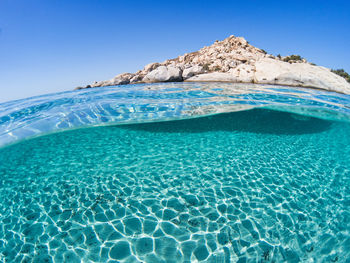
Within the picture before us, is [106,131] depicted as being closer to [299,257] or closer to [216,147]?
[216,147]

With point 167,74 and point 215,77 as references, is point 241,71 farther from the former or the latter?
point 167,74

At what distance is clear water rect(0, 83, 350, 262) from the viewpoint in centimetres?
341

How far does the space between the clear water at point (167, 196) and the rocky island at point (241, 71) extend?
9.82 meters

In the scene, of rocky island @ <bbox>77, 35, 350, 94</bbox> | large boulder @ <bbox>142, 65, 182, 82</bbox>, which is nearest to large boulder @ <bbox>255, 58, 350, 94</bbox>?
rocky island @ <bbox>77, 35, 350, 94</bbox>

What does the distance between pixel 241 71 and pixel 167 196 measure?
20864 millimetres

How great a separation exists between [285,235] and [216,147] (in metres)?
4.99

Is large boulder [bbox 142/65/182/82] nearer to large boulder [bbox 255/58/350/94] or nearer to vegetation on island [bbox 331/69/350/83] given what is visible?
large boulder [bbox 255/58/350/94]

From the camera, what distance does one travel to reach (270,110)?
1399 cm

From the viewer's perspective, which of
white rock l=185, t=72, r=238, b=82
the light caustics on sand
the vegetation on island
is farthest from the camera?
the vegetation on island

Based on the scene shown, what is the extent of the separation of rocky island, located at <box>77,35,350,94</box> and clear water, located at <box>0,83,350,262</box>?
32.2 ft

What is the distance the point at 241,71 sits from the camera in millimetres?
21453

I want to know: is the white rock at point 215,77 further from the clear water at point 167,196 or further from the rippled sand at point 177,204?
the rippled sand at point 177,204

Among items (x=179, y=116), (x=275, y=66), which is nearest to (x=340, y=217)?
(x=179, y=116)

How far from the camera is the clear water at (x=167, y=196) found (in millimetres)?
3408
